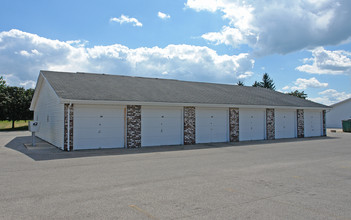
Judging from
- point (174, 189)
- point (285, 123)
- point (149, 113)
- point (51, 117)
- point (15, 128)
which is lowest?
point (174, 189)

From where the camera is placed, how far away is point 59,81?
1584 cm

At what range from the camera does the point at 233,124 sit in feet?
60.7

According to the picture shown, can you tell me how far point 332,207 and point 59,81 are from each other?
47.6 ft

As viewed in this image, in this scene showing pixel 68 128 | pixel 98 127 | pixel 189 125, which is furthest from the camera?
pixel 189 125

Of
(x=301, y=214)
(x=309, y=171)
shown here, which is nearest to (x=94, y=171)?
(x=301, y=214)

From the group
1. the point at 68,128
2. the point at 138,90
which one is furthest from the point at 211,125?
the point at 68,128

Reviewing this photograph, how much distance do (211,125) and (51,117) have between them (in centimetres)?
945

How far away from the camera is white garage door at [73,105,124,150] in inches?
534

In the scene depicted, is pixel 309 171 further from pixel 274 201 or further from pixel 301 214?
pixel 301 214

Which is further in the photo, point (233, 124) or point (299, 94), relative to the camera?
point (299, 94)

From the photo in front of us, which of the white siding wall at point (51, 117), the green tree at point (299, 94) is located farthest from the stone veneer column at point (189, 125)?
the green tree at point (299, 94)

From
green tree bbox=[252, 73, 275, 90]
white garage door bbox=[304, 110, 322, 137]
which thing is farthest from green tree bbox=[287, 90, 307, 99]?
white garage door bbox=[304, 110, 322, 137]

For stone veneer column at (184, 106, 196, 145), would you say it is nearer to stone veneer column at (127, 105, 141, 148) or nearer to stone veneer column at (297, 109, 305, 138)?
stone veneer column at (127, 105, 141, 148)

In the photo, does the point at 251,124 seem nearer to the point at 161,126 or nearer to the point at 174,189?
the point at 161,126
